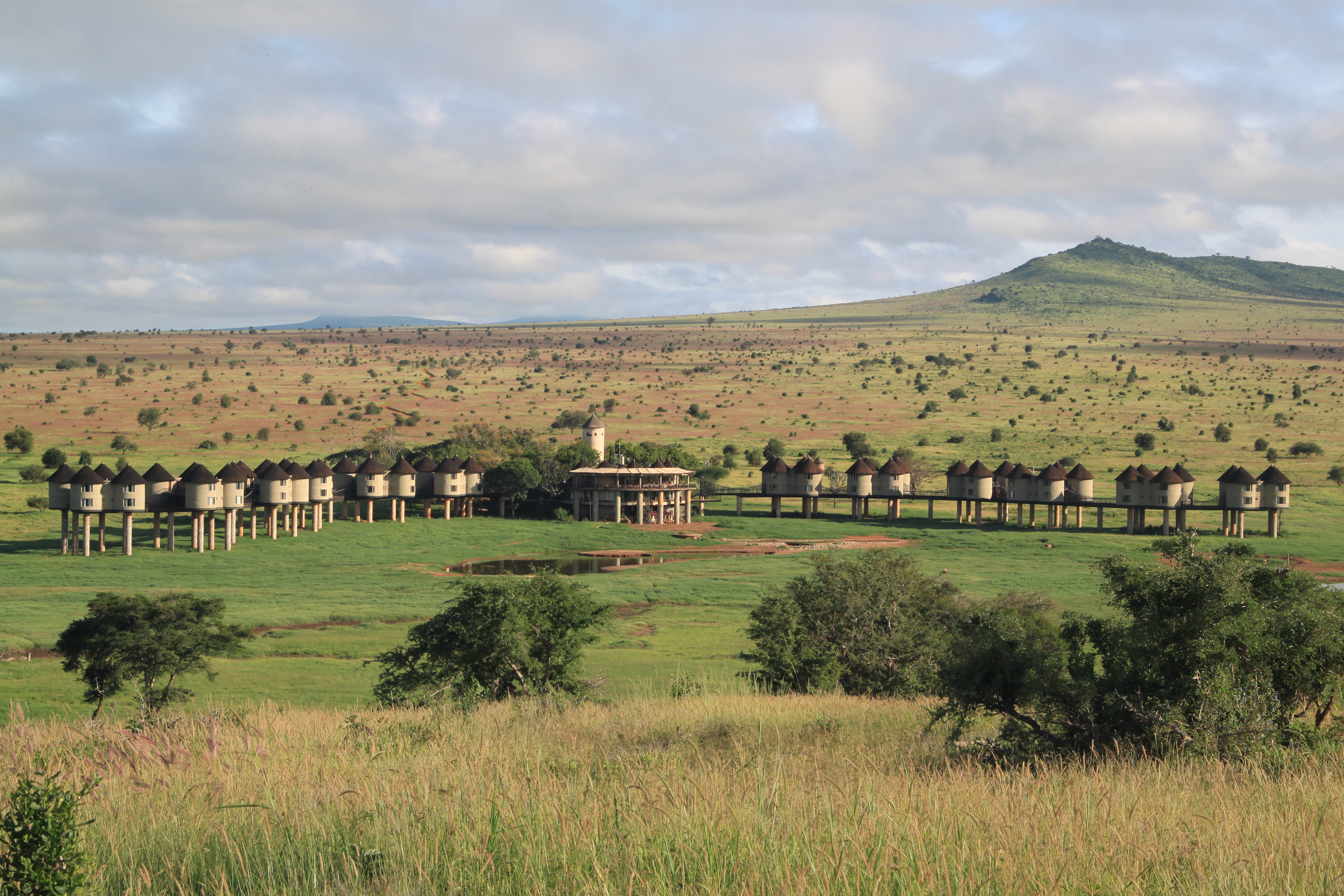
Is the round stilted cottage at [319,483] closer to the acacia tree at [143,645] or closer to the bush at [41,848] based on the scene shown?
the acacia tree at [143,645]

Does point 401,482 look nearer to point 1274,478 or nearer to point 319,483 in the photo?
point 319,483

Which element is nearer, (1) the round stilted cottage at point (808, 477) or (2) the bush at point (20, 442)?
(1) the round stilted cottage at point (808, 477)

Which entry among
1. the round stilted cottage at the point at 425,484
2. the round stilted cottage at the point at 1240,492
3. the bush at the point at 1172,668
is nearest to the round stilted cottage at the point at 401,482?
the round stilted cottage at the point at 425,484

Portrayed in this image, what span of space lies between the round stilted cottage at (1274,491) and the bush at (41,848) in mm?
83756

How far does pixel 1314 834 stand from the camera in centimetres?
647

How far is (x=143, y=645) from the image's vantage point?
31.9 meters

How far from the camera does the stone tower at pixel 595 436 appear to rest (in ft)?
332

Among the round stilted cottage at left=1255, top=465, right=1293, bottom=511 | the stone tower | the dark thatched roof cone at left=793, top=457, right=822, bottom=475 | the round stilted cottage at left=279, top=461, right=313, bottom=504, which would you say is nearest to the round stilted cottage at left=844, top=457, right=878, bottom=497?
the dark thatched roof cone at left=793, top=457, right=822, bottom=475

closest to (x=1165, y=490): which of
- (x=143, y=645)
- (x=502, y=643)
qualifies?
(x=502, y=643)

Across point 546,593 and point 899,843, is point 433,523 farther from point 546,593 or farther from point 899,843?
point 899,843

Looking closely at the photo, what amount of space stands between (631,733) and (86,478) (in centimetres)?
6427

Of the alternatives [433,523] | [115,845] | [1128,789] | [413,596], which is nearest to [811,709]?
[1128,789]

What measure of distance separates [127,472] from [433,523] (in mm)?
23692

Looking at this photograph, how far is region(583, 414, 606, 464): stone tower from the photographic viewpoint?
332ft
